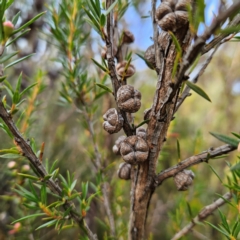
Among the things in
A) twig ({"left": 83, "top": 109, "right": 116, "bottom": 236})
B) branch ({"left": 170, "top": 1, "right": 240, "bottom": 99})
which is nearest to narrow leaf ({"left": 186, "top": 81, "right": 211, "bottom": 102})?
branch ({"left": 170, "top": 1, "right": 240, "bottom": 99})

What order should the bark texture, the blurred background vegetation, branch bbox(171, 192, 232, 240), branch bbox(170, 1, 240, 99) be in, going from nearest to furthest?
branch bbox(170, 1, 240, 99) → the bark texture → branch bbox(171, 192, 232, 240) → the blurred background vegetation

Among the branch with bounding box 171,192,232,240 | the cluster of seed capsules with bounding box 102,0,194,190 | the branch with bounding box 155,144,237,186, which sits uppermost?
Result: the cluster of seed capsules with bounding box 102,0,194,190

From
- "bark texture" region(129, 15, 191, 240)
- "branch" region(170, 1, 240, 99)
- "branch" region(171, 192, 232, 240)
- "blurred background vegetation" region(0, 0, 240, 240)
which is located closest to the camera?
"branch" region(170, 1, 240, 99)

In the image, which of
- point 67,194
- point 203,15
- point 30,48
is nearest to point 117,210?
point 67,194

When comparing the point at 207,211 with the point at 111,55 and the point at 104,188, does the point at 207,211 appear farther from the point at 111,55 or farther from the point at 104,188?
the point at 111,55

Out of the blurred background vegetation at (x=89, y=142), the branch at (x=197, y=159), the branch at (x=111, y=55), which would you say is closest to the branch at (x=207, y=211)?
the blurred background vegetation at (x=89, y=142)

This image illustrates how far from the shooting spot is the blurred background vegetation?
0.70 meters

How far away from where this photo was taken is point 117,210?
76 cm

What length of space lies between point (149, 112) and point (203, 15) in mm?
175

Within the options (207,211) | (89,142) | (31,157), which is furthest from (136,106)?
(89,142)

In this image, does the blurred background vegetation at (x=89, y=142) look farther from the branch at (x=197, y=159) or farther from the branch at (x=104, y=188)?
the branch at (x=197, y=159)

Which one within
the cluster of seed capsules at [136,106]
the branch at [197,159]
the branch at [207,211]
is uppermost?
the cluster of seed capsules at [136,106]

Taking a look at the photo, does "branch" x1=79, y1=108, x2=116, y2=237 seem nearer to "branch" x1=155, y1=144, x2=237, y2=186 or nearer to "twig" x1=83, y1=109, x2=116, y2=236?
"twig" x1=83, y1=109, x2=116, y2=236

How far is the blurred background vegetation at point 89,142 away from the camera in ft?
2.29
